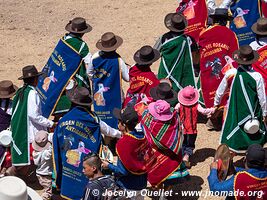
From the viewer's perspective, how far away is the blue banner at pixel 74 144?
977 centimetres

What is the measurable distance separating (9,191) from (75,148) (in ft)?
8.64

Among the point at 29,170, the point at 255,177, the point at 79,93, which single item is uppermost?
the point at 79,93

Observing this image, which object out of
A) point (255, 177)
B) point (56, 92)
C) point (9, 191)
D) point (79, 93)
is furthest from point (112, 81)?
point (9, 191)

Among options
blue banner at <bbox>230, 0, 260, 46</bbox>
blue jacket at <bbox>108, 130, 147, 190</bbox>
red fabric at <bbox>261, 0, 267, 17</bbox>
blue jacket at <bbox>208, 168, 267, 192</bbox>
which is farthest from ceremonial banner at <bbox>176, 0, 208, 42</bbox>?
blue jacket at <bbox>208, 168, 267, 192</bbox>

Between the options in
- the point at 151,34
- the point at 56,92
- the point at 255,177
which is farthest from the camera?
the point at 151,34

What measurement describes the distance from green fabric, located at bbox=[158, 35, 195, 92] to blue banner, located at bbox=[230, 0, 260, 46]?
1.84 m

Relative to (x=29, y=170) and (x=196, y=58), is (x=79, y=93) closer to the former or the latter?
(x=29, y=170)

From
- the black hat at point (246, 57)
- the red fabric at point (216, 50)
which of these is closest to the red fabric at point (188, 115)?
the black hat at point (246, 57)

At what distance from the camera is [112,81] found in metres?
11.6

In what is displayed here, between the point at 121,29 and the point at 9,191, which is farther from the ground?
the point at 9,191

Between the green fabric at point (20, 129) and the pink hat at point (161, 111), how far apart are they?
1.96 metres

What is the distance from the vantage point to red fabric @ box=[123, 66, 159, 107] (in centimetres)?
1116

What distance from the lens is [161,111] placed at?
9703 millimetres

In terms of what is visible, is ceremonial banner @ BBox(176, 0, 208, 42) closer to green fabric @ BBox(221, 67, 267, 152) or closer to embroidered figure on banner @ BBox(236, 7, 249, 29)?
embroidered figure on banner @ BBox(236, 7, 249, 29)
